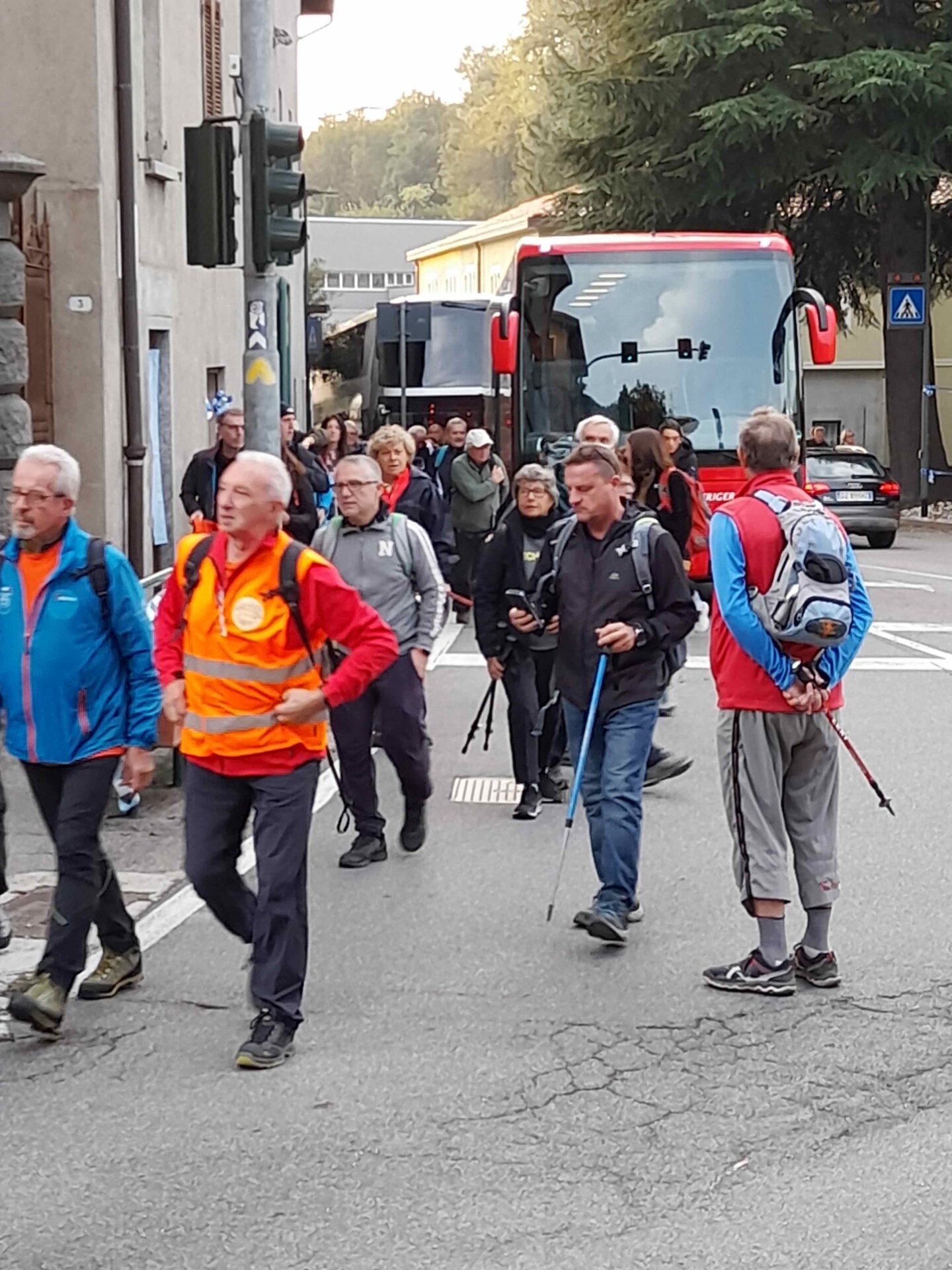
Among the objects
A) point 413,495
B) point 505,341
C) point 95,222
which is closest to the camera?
point 413,495

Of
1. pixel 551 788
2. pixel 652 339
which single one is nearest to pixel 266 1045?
pixel 551 788

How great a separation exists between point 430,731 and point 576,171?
27.2 m

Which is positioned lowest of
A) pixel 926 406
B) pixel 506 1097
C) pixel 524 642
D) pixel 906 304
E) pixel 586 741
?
pixel 506 1097

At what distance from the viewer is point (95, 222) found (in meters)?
17.0

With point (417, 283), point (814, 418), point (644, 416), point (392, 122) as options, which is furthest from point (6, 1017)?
point (392, 122)

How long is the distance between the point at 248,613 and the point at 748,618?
163cm

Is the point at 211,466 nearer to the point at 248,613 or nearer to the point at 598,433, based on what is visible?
the point at 598,433

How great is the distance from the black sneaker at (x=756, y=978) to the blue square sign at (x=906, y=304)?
3051 cm

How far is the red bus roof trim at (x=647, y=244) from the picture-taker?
61.3 feet

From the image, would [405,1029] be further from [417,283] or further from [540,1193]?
[417,283]

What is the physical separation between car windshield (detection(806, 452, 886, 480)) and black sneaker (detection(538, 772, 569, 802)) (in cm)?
1937

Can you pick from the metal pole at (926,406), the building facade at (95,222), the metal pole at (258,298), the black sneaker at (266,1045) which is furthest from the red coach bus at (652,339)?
the metal pole at (926,406)

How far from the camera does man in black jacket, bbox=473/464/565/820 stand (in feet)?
30.6

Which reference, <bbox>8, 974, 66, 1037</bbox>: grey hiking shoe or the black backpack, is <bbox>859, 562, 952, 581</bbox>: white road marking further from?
<bbox>8, 974, 66, 1037</bbox>: grey hiking shoe
